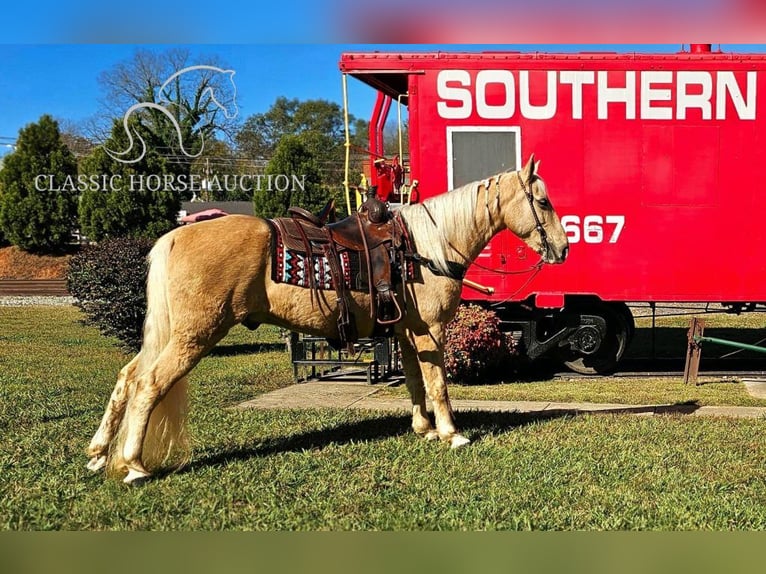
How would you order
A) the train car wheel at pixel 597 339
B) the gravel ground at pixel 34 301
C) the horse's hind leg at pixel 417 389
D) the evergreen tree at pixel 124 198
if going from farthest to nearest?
the evergreen tree at pixel 124 198, the gravel ground at pixel 34 301, the train car wheel at pixel 597 339, the horse's hind leg at pixel 417 389

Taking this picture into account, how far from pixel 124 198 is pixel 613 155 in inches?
916

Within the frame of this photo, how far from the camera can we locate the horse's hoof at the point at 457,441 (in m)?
5.63

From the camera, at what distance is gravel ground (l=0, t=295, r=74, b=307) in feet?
68.7

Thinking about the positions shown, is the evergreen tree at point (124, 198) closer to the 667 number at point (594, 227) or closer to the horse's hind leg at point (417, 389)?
the 667 number at point (594, 227)

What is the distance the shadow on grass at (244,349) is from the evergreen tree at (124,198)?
16.5 meters

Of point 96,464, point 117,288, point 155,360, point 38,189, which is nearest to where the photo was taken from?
point 155,360

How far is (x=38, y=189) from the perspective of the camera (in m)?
29.7

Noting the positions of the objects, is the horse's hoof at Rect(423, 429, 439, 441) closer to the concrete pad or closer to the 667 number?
the concrete pad

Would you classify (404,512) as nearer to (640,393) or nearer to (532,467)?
(532,467)

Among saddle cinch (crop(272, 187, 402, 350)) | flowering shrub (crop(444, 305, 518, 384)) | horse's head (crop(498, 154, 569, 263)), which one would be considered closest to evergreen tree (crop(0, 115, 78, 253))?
flowering shrub (crop(444, 305, 518, 384))

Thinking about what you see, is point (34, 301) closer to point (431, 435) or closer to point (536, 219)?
point (431, 435)

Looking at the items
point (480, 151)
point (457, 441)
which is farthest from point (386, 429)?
point (480, 151)

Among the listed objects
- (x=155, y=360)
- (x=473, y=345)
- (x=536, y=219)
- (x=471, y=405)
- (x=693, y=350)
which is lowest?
(x=471, y=405)

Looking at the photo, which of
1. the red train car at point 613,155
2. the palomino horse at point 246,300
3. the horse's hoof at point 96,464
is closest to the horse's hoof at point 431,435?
the palomino horse at point 246,300
